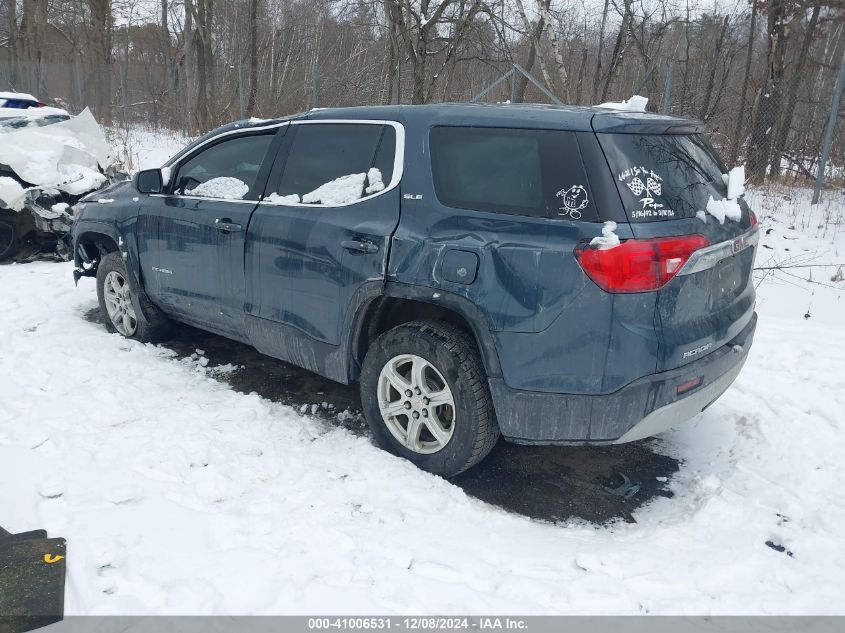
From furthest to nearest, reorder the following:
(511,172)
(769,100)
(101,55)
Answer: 1. (101,55)
2. (769,100)
3. (511,172)

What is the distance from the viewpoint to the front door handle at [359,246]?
3410 mm

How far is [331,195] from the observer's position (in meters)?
3.70

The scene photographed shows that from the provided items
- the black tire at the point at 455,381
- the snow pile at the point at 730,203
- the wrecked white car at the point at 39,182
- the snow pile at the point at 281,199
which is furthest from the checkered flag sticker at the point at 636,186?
the wrecked white car at the point at 39,182

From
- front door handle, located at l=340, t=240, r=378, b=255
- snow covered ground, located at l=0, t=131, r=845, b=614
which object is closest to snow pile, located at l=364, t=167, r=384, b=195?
front door handle, located at l=340, t=240, r=378, b=255

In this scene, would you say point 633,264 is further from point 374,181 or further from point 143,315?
point 143,315

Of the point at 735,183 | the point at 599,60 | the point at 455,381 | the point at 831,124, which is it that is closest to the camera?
the point at 455,381

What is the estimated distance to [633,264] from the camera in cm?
272

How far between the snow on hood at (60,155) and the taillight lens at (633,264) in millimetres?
7107

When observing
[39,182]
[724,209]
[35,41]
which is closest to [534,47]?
[39,182]

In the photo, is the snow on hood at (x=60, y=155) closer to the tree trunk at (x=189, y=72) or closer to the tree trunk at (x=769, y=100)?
the tree trunk at (x=769, y=100)

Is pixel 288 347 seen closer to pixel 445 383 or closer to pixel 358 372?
pixel 358 372

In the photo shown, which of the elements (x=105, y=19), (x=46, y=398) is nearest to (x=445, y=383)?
(x=46, y=398)

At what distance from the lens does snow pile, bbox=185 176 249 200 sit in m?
4.27

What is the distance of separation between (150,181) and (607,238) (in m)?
3.47
